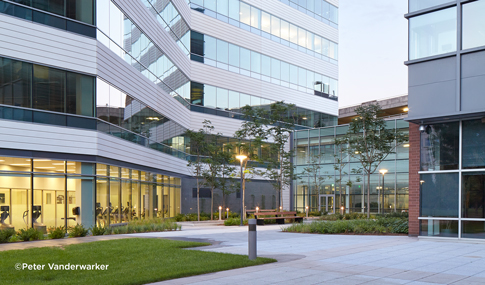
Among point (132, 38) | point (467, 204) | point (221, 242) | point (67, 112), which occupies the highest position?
point (132, 38)

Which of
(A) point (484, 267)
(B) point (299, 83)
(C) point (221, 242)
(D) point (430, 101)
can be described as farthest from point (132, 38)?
(B) point (299, 83)

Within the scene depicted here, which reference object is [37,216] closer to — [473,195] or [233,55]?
[473,195]

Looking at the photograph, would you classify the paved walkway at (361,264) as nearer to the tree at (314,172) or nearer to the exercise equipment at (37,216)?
the exercise equipment at (37,216)

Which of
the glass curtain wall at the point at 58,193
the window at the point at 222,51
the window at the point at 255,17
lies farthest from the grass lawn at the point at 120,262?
the window at the point at 255,17

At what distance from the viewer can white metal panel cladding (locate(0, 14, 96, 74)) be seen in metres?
19.3

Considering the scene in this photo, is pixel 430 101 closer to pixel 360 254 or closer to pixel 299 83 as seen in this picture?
pixel 360 254

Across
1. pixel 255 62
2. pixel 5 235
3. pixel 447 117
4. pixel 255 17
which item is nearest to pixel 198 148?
pixel 255 62

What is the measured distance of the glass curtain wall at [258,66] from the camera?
4081cm

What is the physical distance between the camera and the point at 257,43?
45469 mm

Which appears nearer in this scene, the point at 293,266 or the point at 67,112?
the point at 293,266

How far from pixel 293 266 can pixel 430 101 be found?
30.6 ft

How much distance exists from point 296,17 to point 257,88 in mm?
10143

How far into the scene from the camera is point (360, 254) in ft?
42.4

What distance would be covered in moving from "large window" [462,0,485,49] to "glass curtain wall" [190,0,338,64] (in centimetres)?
2746
